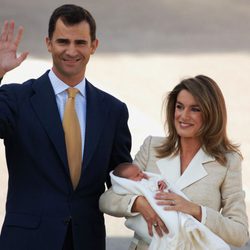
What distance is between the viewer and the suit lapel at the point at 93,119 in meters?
3.55

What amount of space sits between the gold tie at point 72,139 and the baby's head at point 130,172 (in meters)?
0.17

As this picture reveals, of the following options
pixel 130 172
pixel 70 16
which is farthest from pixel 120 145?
pixel 70 16

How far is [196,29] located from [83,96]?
8031 millimetres

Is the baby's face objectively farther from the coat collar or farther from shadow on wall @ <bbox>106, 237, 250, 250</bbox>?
shadow on wall @ <bbox>106, 237, 250, 250</bbox>

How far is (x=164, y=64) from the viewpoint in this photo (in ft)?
33.5

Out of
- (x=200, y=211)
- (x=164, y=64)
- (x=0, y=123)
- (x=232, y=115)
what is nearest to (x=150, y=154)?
(x=200, y=211)

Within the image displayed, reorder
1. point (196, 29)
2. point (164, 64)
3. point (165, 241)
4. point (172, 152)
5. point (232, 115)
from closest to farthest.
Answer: point (165, 241)
point (172, 152)
point (232, 115)
point (164, 64)
point (196, 29)

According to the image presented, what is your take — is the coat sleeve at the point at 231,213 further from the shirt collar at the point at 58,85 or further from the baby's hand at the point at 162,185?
the shirt collar at the point at 58,85

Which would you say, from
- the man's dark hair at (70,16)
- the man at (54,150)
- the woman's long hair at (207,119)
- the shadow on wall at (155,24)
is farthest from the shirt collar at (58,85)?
the shadow on wall at (155,24)

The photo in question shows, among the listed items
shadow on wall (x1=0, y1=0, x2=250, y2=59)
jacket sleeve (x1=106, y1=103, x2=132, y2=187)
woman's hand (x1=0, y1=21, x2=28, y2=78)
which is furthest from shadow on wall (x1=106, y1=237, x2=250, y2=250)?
shadow on wall (x1=0, y1=0, x2=250, y2=59)

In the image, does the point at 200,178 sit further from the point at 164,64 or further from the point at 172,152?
the point at 164,64

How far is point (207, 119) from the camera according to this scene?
3.44 m

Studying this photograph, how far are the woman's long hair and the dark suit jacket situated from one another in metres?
0.29

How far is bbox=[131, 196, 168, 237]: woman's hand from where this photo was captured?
3311mm
